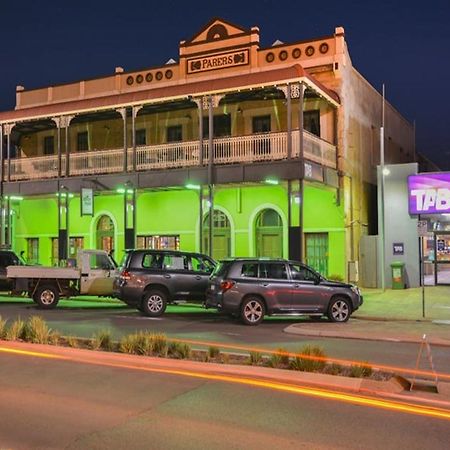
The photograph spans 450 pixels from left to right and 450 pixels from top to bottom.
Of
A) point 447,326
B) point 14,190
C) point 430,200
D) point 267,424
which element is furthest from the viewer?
point 14,190

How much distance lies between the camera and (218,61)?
26828mm

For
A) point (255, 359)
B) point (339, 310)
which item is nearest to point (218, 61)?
point (339, 310)

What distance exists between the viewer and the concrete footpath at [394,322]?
13233 millimetres

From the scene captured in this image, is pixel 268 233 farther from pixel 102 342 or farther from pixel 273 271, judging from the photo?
pixel 102 342

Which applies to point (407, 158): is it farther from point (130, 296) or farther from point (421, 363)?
point (421, 363)

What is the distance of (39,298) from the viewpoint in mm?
18422

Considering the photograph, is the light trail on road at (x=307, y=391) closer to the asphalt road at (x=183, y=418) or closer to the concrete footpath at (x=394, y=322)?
the asphalt road at (x=183, y=418)

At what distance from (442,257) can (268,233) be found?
7.15 metres

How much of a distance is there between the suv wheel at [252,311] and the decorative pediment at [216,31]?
14936 millimetres

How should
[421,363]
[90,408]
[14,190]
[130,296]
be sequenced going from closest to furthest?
[90,408] < [421,363] < [130,296] < [14,190]

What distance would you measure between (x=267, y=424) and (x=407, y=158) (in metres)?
29.8

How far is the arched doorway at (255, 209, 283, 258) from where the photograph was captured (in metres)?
25.4

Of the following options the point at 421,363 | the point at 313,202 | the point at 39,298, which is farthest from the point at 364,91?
the point at 421,363

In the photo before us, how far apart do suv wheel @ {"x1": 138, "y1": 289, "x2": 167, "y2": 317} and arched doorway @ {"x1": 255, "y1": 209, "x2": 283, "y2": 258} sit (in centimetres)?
926
